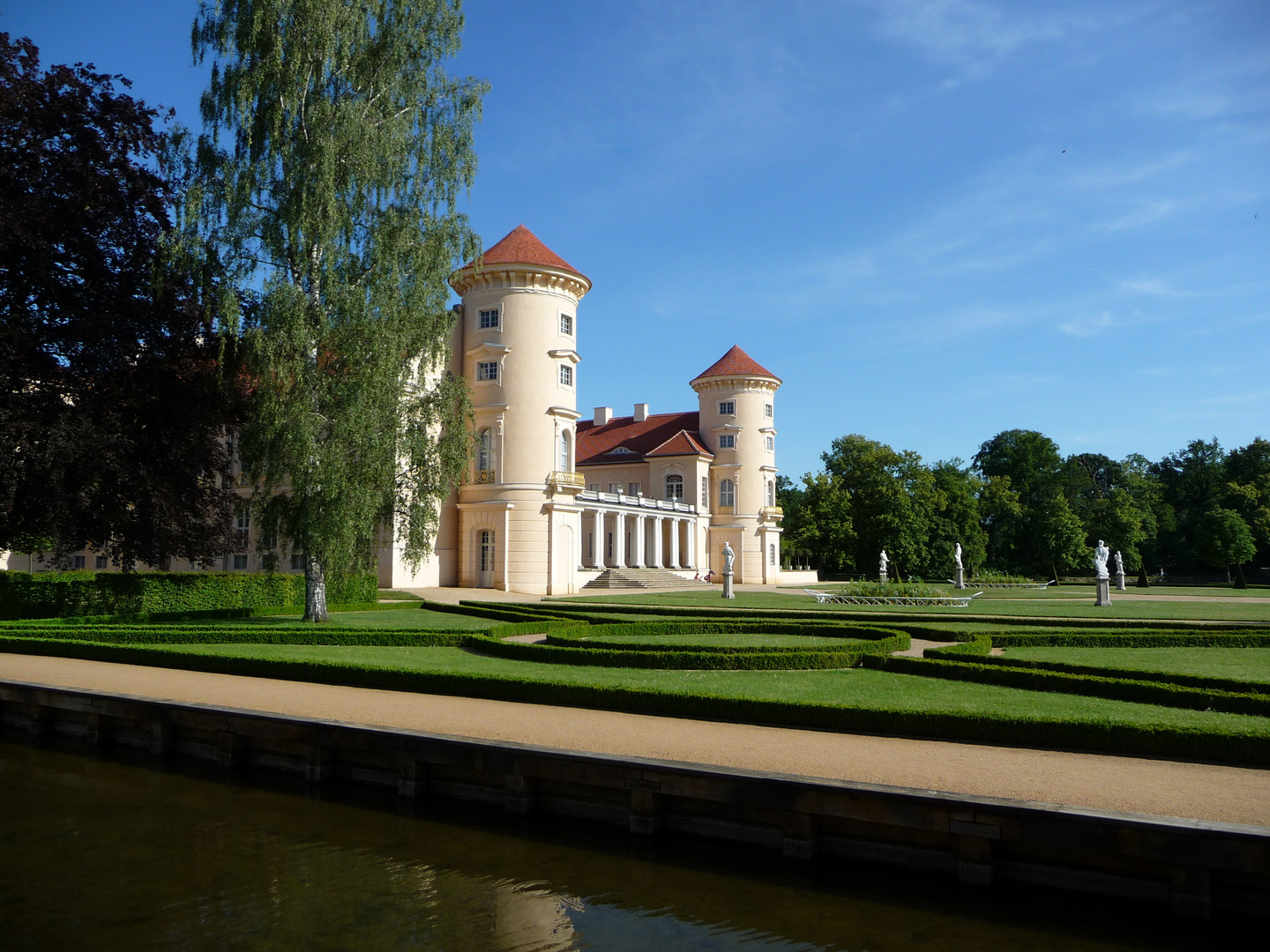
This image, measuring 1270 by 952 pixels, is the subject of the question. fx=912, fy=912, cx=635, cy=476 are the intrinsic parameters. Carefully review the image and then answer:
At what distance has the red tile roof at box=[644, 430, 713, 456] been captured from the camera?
200 ft

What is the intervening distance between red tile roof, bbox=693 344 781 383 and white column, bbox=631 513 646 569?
12.1 metres

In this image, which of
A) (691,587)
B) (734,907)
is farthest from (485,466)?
(734,907)

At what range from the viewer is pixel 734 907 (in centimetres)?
716

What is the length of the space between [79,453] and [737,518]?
46092 millimetres

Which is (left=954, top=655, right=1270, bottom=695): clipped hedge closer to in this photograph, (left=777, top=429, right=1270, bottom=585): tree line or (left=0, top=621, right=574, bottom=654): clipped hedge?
(left=0, top=621, right=574, bottom=654): clipped hedge

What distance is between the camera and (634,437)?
66.8 m

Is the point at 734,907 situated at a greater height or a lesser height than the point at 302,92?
lesser

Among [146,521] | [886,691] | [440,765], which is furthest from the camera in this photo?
[146,521]

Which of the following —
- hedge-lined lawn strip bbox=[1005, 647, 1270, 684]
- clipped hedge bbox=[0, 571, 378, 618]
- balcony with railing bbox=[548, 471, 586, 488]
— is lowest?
hedge-lined lawn strip bbox=[1005, 647, 1270, 684]

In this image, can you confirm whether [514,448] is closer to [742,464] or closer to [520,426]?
[520,426]

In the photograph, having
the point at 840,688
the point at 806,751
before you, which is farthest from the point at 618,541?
the point at 806,751

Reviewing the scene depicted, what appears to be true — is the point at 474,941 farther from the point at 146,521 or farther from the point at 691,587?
the point at 691,587

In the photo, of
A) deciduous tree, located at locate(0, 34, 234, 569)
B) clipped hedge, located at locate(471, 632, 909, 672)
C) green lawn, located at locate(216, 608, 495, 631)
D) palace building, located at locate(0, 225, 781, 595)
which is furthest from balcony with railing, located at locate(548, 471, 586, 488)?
clipped hedge, located at locate(471, 632, 909, 672)

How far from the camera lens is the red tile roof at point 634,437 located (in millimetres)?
64312
